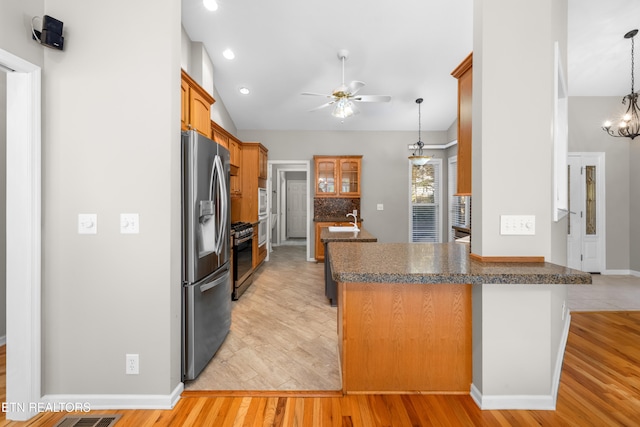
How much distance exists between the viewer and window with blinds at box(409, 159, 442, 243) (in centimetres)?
659

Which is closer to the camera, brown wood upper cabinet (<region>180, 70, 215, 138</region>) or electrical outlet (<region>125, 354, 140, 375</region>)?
electrical outlet (<region>125, 354, 140, 375</region>)

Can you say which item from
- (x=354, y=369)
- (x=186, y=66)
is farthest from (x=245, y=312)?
(x=186, y=66)

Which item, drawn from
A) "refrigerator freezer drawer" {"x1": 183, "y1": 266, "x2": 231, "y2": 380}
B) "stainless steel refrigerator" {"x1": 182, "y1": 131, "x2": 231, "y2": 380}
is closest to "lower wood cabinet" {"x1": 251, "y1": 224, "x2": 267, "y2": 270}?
"refrigerator freezer drawer" {"x1": 183, "y1": 266, "x2": 231, "y2": 380}

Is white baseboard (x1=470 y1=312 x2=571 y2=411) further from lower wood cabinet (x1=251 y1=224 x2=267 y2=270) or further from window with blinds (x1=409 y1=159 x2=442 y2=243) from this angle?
window with blinds (x1=409 y1=159 x2=442 y2=243)

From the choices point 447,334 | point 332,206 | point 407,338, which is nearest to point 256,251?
point 332,206

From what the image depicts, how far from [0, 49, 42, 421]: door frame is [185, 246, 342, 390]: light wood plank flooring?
35.9 inches

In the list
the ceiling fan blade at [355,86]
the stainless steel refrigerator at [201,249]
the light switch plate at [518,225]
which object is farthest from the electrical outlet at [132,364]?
the ceiling fan blade at [355,86]

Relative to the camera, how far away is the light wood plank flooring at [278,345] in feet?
6.77

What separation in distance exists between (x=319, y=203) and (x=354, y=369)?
15.4 ft

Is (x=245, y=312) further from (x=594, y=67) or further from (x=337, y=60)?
(x=594, y=67)

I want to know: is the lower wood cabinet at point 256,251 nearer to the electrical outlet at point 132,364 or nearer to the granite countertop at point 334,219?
the granite countertop at point 334,219

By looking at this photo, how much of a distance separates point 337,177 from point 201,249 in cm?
446

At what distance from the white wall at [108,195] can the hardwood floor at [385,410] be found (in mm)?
214

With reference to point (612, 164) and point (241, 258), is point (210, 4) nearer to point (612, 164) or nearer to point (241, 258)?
point (241, 258)
